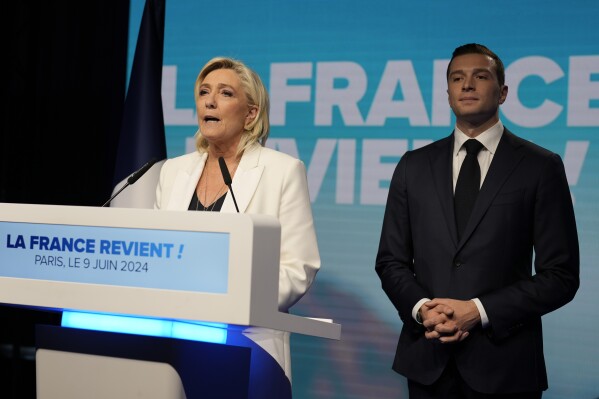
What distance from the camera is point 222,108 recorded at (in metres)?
2.79

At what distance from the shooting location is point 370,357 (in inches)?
174

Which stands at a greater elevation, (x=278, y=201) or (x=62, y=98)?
(x=62, y=98)

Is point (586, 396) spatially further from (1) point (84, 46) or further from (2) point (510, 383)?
(1) point (84, 46)

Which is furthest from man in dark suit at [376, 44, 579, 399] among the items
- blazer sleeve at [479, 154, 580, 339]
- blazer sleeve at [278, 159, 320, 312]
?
blazer sleeve at [278, 159, 320, 312]

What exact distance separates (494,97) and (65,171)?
296 cm

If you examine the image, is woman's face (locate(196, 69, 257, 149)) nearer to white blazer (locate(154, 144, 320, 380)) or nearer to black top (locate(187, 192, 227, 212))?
white blazer (locate(154, 144, 320, 380))

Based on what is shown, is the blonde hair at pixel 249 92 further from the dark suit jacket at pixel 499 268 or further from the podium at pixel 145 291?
the podium at pixel 145 291

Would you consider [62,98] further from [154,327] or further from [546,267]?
[154,327]

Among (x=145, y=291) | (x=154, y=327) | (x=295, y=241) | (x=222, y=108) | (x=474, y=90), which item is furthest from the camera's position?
(x=474, y=90)

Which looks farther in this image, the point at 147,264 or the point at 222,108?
the point at 222,108

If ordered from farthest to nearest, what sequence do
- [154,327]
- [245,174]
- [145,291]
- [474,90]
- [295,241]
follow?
1. [474,90]
2. [245,174]
3. [295,241]
4. [154,327]
5. [145,291]

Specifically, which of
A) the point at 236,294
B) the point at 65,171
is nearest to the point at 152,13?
the point at 65,171

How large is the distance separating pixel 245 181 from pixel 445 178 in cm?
67

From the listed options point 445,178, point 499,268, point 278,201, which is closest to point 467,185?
point 445,178
